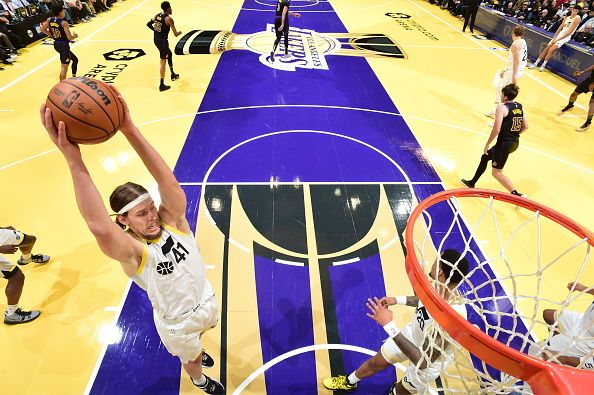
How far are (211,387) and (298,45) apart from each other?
10.9m

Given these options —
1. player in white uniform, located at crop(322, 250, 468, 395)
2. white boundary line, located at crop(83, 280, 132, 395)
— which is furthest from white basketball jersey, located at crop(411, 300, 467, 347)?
white boundary line, located at crop(83, 280, 132, 395)

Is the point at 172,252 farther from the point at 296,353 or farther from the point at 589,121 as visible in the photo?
the point at 589,121

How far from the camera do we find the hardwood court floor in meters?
3.64

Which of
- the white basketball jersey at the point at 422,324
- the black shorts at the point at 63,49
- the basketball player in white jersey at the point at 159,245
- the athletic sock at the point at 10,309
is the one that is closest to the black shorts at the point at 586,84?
the white basketball jersey at the point at 422,324

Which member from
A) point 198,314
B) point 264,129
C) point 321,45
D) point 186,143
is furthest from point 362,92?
point 198,314

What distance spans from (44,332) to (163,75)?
20.9 feet

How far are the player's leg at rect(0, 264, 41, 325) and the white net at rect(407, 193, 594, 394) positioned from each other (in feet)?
13.2

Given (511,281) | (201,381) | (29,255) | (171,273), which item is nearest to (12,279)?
(29,255)

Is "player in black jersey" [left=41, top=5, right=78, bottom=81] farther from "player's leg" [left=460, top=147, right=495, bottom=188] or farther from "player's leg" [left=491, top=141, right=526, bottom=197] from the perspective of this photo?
"player's leg" [left=491, top=141, right=526, bottom=197]

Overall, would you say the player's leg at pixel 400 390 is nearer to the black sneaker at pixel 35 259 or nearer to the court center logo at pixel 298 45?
the black sneaker at pixel 35 259

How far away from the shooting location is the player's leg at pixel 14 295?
3684 millimetres

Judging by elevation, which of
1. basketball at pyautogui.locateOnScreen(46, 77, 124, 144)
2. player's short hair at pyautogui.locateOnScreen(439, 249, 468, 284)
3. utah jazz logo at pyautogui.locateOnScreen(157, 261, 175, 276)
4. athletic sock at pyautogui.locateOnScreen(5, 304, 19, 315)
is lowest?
athletic sock at pyautogui.locateOnScreen(5, 304, 19, 315)

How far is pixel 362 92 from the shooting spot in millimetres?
8961

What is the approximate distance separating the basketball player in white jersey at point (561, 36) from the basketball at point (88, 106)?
11591 mm
